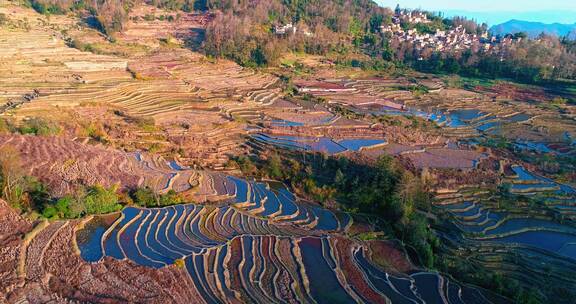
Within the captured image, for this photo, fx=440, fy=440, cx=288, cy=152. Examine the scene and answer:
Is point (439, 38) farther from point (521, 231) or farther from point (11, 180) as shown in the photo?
point (11, 180)

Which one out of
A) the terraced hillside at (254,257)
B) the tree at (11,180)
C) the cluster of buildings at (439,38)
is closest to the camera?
the terraced hillside at (254,257)

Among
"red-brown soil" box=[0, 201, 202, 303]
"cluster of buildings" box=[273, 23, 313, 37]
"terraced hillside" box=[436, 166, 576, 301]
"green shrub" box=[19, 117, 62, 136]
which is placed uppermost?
"cluster of buildings" box=[273, 23, 313, 37]

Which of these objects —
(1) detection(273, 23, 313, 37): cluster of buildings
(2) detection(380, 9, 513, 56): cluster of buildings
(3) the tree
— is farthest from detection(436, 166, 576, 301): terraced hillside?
(2) detection(380, 9, 513, 56): cluster of buildings

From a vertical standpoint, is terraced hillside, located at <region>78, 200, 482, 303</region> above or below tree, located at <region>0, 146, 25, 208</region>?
below

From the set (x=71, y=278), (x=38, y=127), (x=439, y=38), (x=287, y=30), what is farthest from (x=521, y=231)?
(x=439, y=38)

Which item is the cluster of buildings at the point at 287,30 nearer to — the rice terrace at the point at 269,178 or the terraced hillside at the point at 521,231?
the rice terrace at the point at 269,178

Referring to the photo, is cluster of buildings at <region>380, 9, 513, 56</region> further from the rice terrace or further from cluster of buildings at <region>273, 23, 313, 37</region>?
cluster of buildings at <region>273, 23, 313, 37</region>

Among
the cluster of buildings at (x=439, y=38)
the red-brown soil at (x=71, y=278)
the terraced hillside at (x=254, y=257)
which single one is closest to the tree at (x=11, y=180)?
the red-brown soil at (x=71, y=278)

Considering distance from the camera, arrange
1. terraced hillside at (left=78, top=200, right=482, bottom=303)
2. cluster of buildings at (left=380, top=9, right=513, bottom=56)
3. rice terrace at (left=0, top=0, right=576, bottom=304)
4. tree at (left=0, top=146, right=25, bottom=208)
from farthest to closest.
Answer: cluster of buildings at (left=380, top=9, right=513, bottom=56) → tree at (left=0, top=146, right=25, bottom=208) → rice terrace at (left=0, top=0, right=576, bottom=304) → terraced hillside at (left=78, top=200, right=482, bottom=303)

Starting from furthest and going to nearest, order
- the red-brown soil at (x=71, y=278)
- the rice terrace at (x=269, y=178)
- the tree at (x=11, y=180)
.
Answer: the tree at (x=11, y=180)
the rice terrace at (x=269, y=178)
the red-brown soil at (x=71, y=278)
